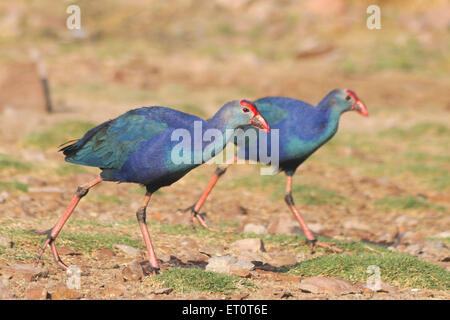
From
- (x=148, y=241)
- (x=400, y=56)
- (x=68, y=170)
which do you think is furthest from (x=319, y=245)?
(x=400, y=56)

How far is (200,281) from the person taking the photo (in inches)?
202

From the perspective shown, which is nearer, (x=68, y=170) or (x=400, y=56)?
(x=68, y=170)

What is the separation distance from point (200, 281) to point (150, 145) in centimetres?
101

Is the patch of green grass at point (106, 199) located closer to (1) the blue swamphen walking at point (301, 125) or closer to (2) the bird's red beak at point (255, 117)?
(1) the blue swamphen walking at point (301, 125)

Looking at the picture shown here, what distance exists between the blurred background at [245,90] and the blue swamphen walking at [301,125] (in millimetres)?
1133

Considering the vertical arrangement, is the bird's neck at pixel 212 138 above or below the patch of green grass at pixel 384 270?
above

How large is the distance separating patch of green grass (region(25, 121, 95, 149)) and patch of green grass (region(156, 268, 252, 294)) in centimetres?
584

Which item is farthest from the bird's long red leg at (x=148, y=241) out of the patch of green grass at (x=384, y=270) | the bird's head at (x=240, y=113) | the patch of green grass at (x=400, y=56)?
the patch of green grass at (x=400, y=56)

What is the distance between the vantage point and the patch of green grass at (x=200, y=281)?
5.07 metres

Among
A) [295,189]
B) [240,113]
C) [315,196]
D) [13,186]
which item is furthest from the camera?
[295,189]

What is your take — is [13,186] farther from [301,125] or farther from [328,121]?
[328,121]

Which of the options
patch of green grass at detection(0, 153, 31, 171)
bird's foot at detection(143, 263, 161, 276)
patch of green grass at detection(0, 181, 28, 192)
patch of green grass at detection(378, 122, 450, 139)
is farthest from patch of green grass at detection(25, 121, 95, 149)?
bird's foot at detection(143, 263, 161, 276)

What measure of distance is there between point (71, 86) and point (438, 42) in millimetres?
10770

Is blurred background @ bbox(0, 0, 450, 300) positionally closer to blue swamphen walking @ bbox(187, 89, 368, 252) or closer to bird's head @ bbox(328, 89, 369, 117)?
blue swamphen walking @ bbox(187, 89, 368, 252)
